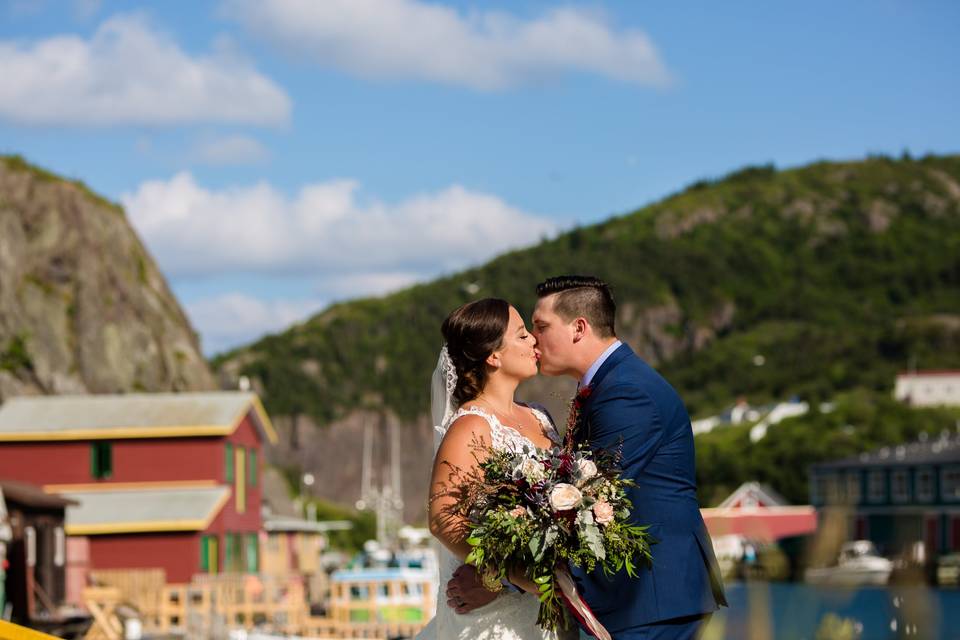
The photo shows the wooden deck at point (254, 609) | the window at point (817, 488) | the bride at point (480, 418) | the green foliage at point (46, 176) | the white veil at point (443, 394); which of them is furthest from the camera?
the window at point (817, 488)

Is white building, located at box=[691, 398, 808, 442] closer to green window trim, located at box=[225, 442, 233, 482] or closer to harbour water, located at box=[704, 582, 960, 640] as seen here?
green window trim, located at box=[225, 442, 233, 482]

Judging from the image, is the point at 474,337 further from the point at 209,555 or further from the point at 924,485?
the point at 924,485

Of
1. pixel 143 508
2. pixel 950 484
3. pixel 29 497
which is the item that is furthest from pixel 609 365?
pixel 950 484

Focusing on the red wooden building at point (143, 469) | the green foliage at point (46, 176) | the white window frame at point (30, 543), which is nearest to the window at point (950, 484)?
the green foliage at point (46, 176)

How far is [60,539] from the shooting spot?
115 feet

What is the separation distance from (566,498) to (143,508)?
120ft

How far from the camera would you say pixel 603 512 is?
470 cm

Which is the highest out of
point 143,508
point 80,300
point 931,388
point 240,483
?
point 80,300

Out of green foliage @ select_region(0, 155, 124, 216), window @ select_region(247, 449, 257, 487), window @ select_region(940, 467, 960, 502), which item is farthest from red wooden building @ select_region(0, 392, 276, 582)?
window @ select_region(940, 467, 960, 502)

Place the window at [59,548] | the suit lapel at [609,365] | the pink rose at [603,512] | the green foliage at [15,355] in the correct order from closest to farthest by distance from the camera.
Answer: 1. the pink rose at [603,512]
2. the suit lapel at [609,365]
3. the window at [59,548]
4. the green foliage at [15,355]

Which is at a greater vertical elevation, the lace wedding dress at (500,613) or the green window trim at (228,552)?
the lace wedding dress at (500,613)

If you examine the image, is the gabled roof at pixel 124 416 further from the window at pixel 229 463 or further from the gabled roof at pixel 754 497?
the gabled roof at pixel 754 497

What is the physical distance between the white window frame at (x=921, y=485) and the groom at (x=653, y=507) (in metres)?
89.5

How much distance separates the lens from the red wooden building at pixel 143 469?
39.6 meters
